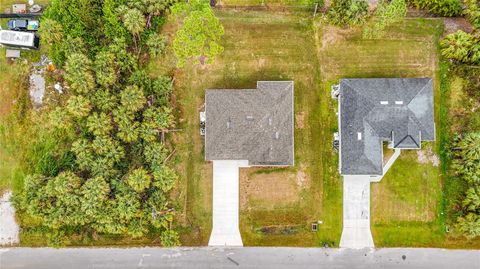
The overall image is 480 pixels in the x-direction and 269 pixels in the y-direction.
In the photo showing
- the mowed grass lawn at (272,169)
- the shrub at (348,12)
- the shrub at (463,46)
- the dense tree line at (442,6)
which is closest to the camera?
the shrub at (463,46)

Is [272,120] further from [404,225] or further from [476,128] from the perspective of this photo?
[476,128]

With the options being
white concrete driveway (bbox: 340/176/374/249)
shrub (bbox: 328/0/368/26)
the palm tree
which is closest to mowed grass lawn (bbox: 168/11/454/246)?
white concrete driveway (bbox: 340/176/374/249)

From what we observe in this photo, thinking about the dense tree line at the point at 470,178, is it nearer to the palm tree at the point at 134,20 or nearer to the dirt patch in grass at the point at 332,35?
the dirt patch in grass at the point at 332,35

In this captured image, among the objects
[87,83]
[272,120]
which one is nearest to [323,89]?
[272,120]

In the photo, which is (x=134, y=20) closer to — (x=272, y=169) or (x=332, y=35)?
(x=332, y=35)

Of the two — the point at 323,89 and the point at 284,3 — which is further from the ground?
the point at 284,3

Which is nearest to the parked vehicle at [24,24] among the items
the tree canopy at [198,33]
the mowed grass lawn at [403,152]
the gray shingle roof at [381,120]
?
the tree canopy at [198,33]
